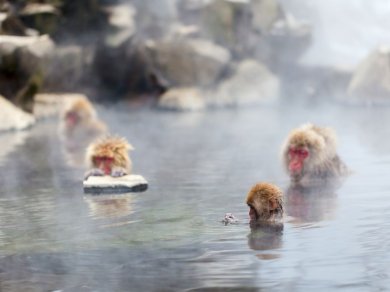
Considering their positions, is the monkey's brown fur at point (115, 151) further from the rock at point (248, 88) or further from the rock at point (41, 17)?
the rock at point (248, 88)

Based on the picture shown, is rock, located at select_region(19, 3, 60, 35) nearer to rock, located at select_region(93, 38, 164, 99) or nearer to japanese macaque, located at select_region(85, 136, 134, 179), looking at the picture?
rock, located at select_region(93, 38, 164, 99)

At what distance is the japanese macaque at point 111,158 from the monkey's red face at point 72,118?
6.05 m

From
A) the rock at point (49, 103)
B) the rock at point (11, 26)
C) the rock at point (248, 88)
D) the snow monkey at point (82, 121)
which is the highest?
the rock at point (11, 26)

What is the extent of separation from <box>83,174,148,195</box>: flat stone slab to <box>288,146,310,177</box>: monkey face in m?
1.46

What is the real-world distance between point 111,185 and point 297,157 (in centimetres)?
179

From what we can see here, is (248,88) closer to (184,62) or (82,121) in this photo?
(184,62)

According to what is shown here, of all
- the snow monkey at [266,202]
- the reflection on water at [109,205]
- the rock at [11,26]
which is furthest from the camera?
the rock at [11,26]

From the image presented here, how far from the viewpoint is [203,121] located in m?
19.3

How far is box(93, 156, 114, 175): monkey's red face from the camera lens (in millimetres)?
9602

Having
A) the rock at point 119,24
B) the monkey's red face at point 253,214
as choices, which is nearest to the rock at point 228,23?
the rock at point 119,24

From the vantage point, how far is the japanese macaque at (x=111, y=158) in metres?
9.59

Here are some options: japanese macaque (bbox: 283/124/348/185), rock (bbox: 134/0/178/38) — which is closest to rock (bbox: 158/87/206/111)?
rock (bbox: 134/0/178/38)

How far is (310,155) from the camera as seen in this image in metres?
9.67

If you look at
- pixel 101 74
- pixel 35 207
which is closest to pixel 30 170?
pixel 35 207
